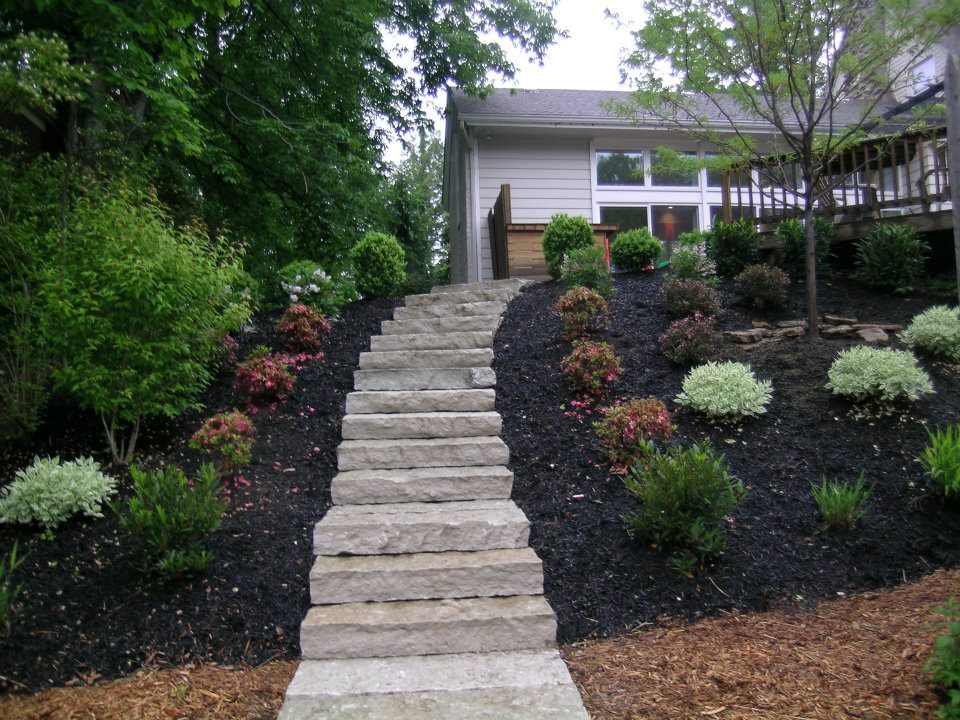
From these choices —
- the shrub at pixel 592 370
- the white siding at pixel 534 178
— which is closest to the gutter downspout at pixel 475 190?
the white siding at pixel 534 178

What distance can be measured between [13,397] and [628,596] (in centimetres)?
432

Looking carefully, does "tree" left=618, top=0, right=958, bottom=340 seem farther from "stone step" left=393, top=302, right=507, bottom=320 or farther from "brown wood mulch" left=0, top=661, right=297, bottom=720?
"brown wood mulch" left=0, top=661, right=297, bottom=720

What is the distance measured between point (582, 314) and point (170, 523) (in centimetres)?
402

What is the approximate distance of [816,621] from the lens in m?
3.15

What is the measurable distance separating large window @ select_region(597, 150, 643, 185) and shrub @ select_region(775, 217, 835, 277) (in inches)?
157

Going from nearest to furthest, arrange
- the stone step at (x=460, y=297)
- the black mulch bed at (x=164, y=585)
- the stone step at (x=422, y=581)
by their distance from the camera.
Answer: the black mulch bed at (x=164, y=585)
the stone step at (x=422, y=581)
the stone step at (x=460, y=297)

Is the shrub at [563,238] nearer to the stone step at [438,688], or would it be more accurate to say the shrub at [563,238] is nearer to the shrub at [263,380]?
the shrub at [263,380]

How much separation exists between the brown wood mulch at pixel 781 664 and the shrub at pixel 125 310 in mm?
3249

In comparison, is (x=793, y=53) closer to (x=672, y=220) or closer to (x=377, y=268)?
(x=377, y=268)

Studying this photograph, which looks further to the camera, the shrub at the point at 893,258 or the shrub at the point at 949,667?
the shrub at the point at 893,258

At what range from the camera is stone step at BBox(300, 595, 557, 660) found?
10.1ft

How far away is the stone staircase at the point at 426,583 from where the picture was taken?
2729 millimetres

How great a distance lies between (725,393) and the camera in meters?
4.79

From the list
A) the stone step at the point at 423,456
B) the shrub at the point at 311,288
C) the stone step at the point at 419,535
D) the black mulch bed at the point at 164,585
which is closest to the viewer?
the black mulch bed at the point at 164,585
